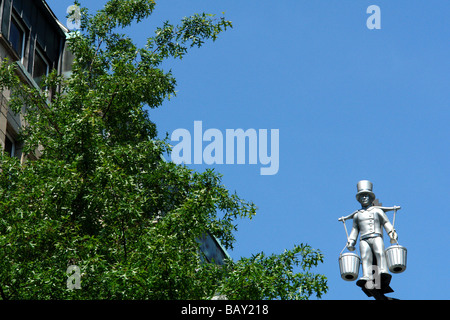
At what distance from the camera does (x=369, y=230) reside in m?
13.1

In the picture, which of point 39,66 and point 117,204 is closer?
point 117,204

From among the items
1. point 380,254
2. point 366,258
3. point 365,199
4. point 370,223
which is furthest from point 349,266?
point 365,199

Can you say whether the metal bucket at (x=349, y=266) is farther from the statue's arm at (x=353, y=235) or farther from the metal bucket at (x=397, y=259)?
the statue's arm at (x=353, y=235)

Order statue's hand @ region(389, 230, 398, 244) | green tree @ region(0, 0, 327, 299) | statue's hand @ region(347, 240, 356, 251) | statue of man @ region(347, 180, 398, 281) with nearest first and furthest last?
statue of man @ region(347, 180, 398, 281)
statue's hand @ region(389, 230, 398, 244)
statue's hand @ region(347, 240, 356, 251)
green tree @ region(0, 0, 327, 299)

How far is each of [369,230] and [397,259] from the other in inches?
41.3

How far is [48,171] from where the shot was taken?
1927 cm

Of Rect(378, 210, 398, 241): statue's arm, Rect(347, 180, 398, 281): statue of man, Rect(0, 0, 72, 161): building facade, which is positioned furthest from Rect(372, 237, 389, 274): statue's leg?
Rect(0, 0, 72, 161): building facade

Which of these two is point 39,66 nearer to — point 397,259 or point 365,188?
point 365,188

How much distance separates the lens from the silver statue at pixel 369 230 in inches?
493

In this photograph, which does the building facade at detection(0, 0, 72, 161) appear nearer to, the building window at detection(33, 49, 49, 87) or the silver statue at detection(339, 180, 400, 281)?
the building window at detection(33, 49, 49, 87)

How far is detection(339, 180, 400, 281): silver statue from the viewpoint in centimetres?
1253

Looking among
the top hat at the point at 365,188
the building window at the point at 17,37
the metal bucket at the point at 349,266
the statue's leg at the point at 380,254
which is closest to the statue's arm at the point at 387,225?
the statue's leg at the point at 380,254
